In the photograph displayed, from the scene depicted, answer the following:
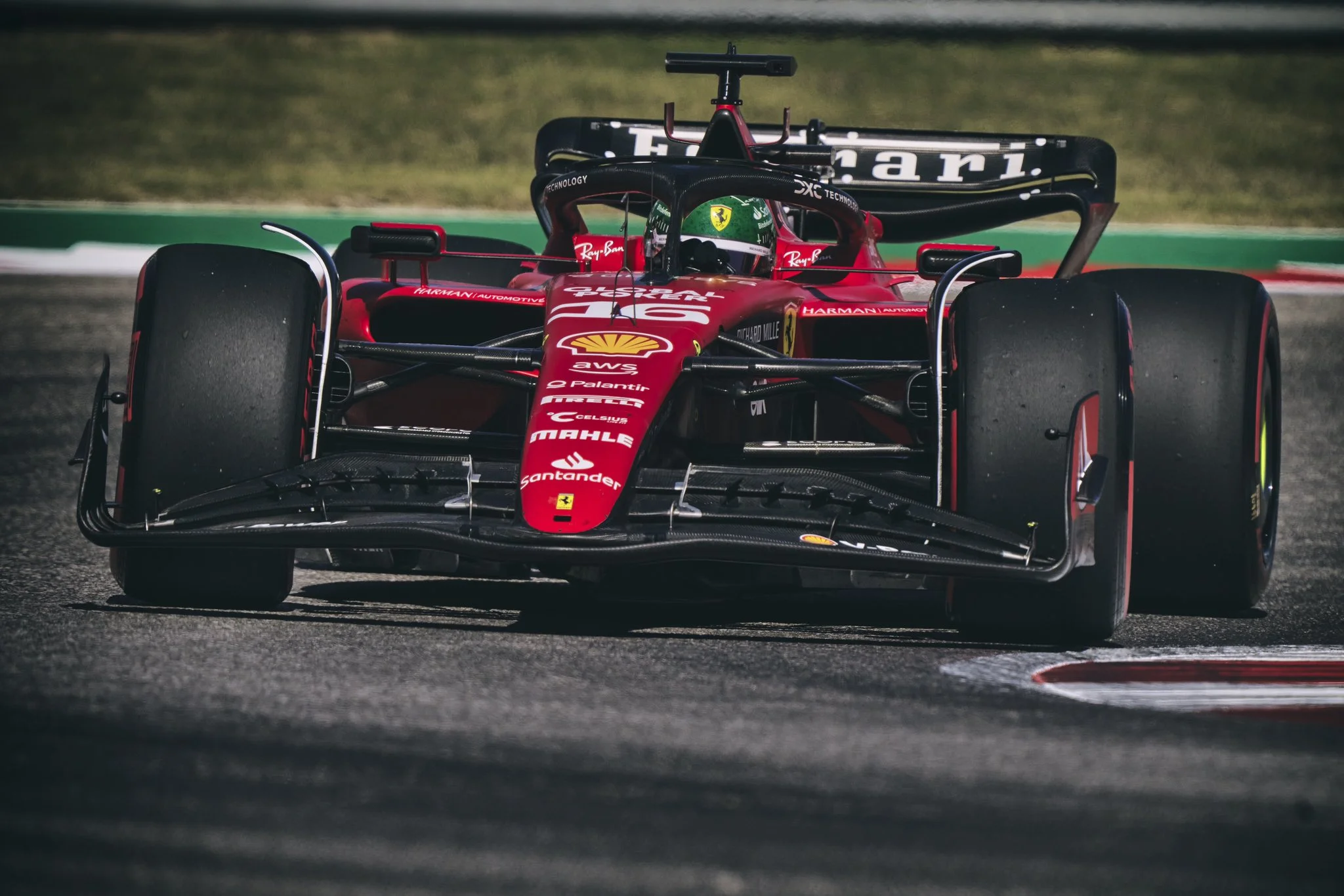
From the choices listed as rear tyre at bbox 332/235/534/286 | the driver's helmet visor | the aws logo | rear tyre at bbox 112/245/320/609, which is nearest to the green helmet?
the driver's helmet visor

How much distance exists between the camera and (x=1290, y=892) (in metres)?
3.52

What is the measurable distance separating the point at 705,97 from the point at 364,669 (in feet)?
66.7

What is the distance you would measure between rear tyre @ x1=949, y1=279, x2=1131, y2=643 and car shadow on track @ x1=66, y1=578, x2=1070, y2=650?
0.50ft

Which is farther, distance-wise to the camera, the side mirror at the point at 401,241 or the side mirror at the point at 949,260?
the side mirror at the point at 401,241

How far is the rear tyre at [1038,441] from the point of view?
556 centimetres

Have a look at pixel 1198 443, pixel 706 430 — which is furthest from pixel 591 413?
pixel 1198 443

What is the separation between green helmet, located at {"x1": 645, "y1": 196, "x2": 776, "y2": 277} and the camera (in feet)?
23.8

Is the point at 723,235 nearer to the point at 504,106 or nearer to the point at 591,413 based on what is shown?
the point at 591,413

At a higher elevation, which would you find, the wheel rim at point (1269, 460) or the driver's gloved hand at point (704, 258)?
the driver's gloved hand at point (704, 258)

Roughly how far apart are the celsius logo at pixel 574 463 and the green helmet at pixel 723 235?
182cm

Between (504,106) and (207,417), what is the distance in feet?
66.3

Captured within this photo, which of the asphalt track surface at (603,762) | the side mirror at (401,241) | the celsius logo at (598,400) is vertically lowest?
the asphalt track surface at (603,762)

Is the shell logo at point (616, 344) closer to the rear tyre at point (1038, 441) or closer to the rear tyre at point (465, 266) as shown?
the rear tyre at point (1038, 441)

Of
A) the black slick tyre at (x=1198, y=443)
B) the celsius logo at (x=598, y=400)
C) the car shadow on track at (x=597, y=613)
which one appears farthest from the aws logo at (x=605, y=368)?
the black slick tyre at (x=1198, y=443)
